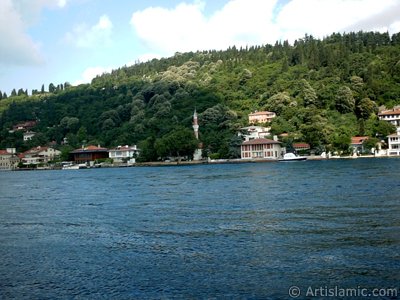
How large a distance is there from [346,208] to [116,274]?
1211 centimetres

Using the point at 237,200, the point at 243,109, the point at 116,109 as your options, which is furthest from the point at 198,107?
the point at 237,200

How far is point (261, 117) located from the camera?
97750mm

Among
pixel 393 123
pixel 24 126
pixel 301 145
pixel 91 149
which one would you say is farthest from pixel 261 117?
pixel 24 126

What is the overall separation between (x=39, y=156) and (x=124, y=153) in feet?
79.8

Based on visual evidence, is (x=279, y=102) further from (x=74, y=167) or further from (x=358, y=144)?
(x=74, y=167)

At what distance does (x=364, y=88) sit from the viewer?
9312 cm

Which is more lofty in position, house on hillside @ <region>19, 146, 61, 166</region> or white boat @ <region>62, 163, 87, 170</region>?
house on hillside @ <region>19, 146, 61, 166</region>

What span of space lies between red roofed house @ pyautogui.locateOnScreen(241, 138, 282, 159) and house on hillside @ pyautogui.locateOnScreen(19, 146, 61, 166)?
48.9 meters

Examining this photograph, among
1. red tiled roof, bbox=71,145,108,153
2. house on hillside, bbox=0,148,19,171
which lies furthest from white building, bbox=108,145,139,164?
house on hillside, bbox=0,148,19,171

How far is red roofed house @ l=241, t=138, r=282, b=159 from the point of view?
86312mm

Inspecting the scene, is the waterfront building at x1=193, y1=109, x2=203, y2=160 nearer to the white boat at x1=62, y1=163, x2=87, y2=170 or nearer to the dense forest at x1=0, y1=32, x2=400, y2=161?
the dense forest at x1=0, y1=32, x2=400, y2=161

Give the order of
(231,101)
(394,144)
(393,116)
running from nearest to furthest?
(394,144), (393,116), (231,101)

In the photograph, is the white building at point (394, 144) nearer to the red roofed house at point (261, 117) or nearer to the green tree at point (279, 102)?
the green tree at point (279, 102)

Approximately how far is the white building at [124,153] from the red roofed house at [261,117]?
85.3ft
